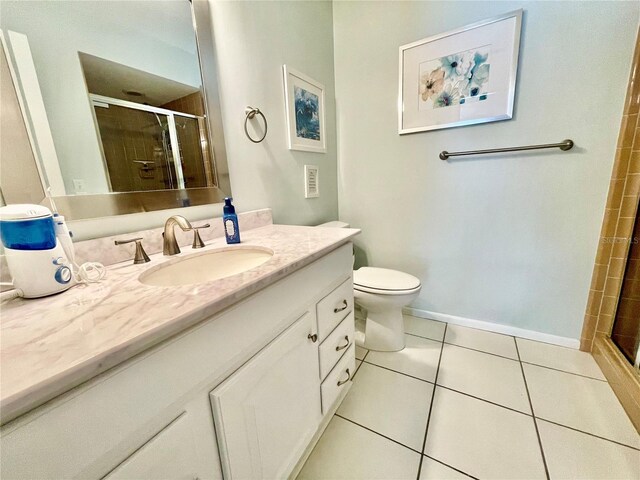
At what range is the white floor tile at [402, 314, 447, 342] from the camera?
5.36 ft

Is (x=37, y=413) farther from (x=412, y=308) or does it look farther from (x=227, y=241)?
(x=412, y=308)

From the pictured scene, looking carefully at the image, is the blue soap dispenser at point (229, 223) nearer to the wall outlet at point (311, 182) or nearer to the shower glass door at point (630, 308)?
the wall outlet at point (311, 182)

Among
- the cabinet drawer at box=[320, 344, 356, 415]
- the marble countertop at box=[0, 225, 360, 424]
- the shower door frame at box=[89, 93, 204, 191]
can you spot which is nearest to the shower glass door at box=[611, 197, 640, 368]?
the cabinet drawer at box=[320, 344, 356, 415]

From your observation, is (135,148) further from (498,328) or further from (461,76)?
(498,328)

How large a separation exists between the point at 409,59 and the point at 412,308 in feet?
5.42

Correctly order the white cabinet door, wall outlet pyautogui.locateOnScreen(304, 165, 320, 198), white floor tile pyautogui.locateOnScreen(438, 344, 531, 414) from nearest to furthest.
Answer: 1. the white cabinet door
2. white floor tile pyautogui.locateOnScreen(438, 344, 531, 414)
3. wall outlet pyautogui.locateOnScreen(304, 165, 320, 198)

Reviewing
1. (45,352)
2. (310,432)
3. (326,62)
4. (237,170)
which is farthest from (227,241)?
(326,62)

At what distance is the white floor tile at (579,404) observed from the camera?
0.98 metres

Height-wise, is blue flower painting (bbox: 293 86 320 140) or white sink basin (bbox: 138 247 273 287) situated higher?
blue flower painting (bbox: 293 86 320 140)

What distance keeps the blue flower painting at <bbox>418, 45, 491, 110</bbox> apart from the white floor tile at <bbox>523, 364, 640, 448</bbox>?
4.89 feet

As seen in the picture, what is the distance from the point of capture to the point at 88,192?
0.74m

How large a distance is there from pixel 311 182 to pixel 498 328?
→ 5.01 feet

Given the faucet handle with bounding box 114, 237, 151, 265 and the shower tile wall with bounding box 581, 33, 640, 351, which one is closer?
the faucet handle with bounding box 114, 237, 151, 265

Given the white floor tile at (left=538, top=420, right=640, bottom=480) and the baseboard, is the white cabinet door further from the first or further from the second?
the baseboard
